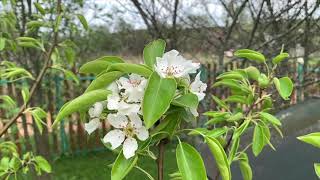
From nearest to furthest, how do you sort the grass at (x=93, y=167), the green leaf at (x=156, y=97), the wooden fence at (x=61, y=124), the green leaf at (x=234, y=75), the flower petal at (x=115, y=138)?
the green leaf at (x=156, y=97) → the flower petal at (x=115, y=138) → the green leaf at (x=234, y=75) → the grass at (x=93, y=167) → the wooden fence at (x=61, y=124)

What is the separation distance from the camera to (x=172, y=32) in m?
4.35

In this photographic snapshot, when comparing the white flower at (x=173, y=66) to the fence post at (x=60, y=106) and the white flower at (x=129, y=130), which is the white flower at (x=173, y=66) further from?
the fence post at (x=60, y=106)

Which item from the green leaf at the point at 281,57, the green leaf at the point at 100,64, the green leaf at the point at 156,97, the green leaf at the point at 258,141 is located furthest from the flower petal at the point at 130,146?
the green leaf at the point at 281,57

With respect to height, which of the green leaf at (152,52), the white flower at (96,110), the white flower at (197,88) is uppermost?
the green leaf at (152,52)

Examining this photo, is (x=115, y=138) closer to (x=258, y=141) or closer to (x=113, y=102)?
(x=113, y=102)

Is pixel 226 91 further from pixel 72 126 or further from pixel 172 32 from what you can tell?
pixel 172 32

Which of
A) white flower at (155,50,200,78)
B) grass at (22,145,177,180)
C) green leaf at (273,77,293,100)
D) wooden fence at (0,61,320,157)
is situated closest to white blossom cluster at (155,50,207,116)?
white flower at (155,50,200,78)

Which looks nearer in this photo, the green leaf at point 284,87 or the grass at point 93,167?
the green leaf at point 284,87

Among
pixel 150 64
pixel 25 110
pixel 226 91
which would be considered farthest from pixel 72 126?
pixel 150 64

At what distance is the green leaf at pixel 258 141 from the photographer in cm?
148

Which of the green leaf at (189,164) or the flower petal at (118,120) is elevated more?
the flower petal at (118,120)

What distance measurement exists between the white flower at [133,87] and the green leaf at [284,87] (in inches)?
22.6

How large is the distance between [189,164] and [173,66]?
23 cm

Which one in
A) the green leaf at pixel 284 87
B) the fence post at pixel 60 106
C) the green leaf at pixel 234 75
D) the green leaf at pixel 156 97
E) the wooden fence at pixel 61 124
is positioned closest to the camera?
the green leaf at pixel 156 97
